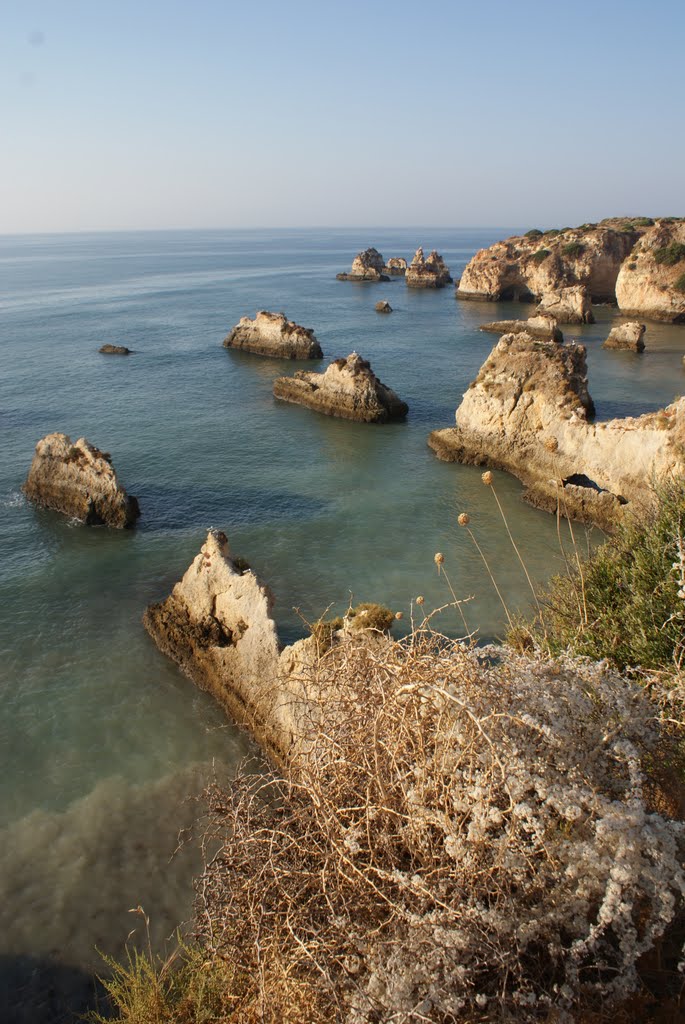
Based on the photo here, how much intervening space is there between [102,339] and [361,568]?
54.7m

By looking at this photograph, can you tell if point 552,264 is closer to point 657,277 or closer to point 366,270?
point 657,277

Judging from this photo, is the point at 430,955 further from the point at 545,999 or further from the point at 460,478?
the point at 460,478

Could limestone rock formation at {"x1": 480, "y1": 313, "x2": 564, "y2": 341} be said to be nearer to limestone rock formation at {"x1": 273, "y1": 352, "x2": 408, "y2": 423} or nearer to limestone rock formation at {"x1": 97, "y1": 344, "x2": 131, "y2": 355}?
limestone rock formation at {"x1": 273, "y1": 352, "x2": 408, "y2": 423}

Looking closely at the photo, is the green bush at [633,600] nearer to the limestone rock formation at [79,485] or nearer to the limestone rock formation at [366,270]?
the limestone rock formation at [79,485]

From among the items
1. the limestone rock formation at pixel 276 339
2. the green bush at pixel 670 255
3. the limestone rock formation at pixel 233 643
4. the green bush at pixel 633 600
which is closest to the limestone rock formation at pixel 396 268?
the green bush at pixel 670 255

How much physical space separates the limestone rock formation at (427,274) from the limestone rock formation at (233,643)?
10106 centimetres

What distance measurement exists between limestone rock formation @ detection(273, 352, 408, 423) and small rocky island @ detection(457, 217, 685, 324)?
40.8 m

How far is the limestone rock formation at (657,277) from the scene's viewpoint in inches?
2906

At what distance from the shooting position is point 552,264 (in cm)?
8719

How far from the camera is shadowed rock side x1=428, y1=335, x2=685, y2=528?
2708 cm

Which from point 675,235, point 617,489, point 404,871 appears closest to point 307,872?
point 404,871

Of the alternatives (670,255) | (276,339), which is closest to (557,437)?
(276,339)

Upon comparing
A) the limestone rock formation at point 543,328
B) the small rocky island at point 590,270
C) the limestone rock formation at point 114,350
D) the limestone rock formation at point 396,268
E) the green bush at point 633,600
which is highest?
the limestone rock formation at point 396,268

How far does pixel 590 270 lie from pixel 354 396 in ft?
186
